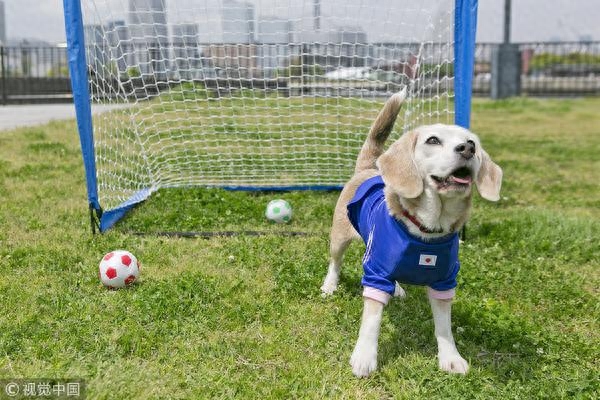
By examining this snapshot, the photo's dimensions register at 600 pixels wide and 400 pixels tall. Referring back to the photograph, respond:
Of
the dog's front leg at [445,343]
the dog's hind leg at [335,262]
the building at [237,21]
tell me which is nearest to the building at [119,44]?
the building at [237,21]

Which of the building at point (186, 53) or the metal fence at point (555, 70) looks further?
the metal fence at point (555, 70)

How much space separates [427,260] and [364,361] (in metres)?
0.59

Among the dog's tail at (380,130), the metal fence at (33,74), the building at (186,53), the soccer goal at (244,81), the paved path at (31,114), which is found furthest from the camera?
the metal fence at (33,74)

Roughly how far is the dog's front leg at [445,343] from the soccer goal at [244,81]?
7.22 feet

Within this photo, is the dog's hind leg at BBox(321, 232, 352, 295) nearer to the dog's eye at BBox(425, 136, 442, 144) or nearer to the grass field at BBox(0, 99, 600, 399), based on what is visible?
the grass field at BBox(0, 99, 600, 399)

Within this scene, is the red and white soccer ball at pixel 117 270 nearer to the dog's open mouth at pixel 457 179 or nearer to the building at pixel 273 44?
the dog's open mouth at pixel 457 179

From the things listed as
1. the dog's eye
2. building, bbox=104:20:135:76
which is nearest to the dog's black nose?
the dog's eye

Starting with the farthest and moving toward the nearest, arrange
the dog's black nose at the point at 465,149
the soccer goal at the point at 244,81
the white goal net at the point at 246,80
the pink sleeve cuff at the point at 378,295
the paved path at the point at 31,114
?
the paved path at the point at 31,114, the white goal net at the point at 246,80, the soccer goal at the point at 244,81, the pink sleeve cuff at the point at 378,295, the dog's black nose at the point at 465,149

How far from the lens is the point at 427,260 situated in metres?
3.03

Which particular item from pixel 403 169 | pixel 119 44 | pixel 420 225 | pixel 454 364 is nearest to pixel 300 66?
pixel 119 44

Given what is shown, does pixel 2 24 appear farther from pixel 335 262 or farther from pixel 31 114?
pixel 335 262

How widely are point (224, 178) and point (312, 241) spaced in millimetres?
2507

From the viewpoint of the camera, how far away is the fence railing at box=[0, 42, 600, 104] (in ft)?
22.7

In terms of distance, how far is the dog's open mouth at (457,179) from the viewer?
9.54 feet
